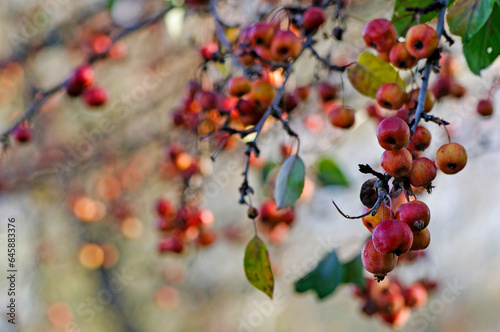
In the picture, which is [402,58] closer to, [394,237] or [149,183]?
[394,237]

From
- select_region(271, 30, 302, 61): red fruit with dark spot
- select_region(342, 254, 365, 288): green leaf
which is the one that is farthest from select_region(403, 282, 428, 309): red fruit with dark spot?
select_region(271, 30, 302, 61): red fruit with dark spot

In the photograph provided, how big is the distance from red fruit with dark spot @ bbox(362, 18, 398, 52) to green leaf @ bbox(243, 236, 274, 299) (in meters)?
0.54

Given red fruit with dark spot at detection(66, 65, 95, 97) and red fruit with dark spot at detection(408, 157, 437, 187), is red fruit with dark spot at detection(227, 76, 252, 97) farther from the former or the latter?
red fruit with dark spot at detection(66, 65, 95, 97)

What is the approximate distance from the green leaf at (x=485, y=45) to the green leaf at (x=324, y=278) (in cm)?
94

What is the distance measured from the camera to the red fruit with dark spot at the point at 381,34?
989 mm

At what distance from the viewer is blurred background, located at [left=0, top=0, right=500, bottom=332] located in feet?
8.72

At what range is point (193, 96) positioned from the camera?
1842 mm

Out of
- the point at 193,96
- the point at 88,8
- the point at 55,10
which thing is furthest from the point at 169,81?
the point at 193,96

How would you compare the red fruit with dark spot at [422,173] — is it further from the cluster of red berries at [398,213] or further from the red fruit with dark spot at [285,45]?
the red fruit with dark spot at [285,45]

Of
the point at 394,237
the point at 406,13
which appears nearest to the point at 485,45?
the point at 406,13

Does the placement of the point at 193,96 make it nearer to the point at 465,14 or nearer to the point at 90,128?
the point at 465,14

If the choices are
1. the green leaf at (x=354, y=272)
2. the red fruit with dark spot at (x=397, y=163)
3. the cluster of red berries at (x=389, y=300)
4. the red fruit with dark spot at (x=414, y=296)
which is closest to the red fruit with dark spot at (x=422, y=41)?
the red fruit with dark spot at (x=397, y=163)

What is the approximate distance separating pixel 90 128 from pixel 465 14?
444 cm

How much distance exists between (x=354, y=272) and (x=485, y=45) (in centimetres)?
102
